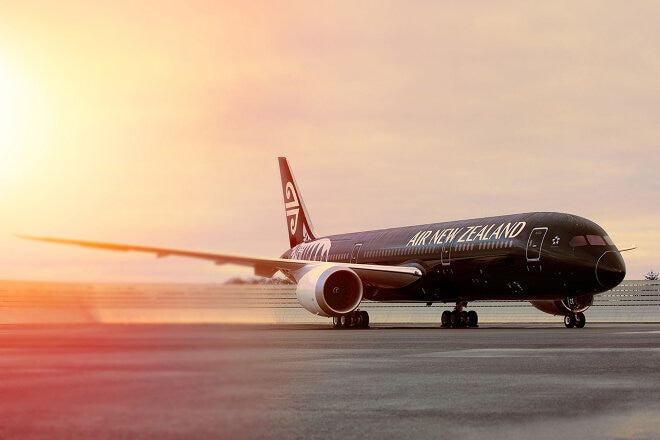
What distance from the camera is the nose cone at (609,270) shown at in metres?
26.0

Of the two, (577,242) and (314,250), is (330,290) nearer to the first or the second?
(577,242)

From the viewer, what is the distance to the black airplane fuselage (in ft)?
86.0

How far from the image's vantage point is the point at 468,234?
2992 cm

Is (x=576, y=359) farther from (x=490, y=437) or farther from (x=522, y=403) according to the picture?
(x=490, y=437)

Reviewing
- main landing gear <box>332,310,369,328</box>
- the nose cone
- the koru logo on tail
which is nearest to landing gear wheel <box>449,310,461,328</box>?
main landing gear <box>332,310,369,328</box>

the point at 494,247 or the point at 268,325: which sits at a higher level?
the point at 494,247

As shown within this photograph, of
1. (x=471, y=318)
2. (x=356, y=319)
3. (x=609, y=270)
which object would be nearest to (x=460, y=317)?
(x=471, y=318)

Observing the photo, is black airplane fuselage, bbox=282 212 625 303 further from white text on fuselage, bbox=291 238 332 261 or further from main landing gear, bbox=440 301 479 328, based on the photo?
white text on fuselage, bbox=291 238 332 261

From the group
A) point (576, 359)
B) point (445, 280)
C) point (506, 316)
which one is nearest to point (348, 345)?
point (576, 359)

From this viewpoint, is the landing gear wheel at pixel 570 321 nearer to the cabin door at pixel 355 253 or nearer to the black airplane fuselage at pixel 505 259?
the black airplane fuselage at pixel 505 259

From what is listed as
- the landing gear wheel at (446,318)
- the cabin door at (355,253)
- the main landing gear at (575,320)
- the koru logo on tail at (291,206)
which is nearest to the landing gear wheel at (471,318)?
the landing gear wheel at (446,318)

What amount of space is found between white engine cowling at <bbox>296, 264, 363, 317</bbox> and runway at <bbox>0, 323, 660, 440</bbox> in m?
16.6

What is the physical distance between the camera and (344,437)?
5.52 meters

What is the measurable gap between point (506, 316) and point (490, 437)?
36127 mm
